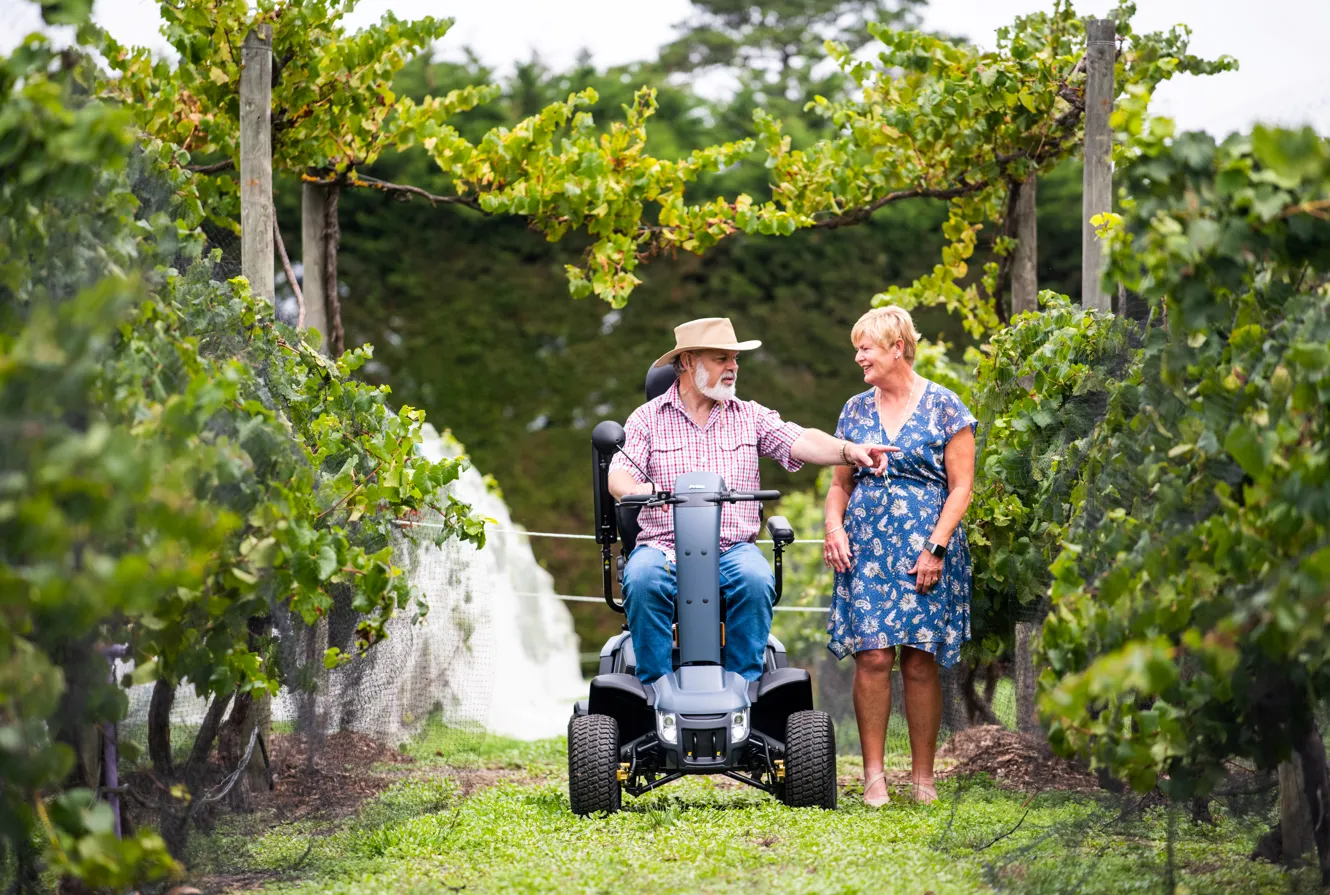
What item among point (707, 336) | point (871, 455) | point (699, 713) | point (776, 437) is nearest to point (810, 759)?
point (699, 713)

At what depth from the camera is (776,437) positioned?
3.98 m

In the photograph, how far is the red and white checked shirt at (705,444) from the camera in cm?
393

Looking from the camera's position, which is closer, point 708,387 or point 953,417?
point 953,417

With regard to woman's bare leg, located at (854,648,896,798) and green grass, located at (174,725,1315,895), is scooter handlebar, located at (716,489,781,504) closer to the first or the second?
woman's bare leg, located at (854,648,896,798)

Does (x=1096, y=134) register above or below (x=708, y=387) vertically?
above

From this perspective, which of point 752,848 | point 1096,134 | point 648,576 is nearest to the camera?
point 752,848

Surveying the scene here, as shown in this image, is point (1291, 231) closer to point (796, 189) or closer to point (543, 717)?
point (796, 189)

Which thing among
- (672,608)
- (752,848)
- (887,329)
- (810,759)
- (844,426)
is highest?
(887,329)

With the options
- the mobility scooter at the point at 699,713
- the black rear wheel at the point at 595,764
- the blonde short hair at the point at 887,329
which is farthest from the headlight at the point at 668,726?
the blonde short hair at the point at 887,329

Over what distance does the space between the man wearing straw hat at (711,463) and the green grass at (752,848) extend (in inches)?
18.1

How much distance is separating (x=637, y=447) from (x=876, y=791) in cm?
114

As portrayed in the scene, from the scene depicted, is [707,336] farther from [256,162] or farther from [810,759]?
[256,162]

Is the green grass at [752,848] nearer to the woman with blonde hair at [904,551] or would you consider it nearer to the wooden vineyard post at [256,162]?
the woman with blonde hair at [904,551]

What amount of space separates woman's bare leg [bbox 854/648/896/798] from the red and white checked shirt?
47cm
